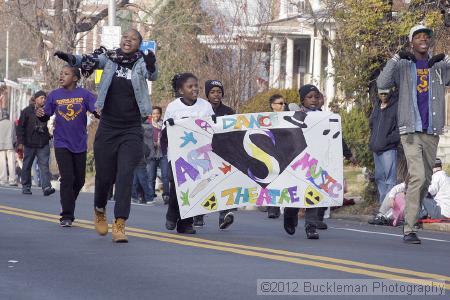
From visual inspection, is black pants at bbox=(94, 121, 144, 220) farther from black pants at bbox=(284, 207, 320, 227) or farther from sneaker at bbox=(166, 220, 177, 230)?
black pants at bbox=(284, 207, 320, 227)

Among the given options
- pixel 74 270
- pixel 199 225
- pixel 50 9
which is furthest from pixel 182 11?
pixel 74 270

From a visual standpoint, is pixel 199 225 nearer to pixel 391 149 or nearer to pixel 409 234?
pixel 409 234

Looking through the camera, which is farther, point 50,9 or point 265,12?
point 50,9

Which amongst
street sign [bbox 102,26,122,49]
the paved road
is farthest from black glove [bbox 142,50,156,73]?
street sign [bbox 102,26,122,49]

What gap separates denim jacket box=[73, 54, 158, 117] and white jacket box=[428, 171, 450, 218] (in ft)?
20.0

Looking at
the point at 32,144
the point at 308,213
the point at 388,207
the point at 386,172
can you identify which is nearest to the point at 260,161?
the point at 308,213

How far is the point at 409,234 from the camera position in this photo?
42.3 ft

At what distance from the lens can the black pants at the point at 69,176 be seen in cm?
1386

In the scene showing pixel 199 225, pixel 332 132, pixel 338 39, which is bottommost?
pixel 199 225

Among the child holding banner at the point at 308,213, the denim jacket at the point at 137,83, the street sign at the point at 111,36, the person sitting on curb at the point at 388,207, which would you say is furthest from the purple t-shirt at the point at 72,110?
the street sign at the point at 111,36

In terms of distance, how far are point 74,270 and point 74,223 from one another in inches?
179

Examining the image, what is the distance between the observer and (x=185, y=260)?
1033cm

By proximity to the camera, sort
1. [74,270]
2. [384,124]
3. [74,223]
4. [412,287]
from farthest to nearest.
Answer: [384,124], [74,223], [74,270], [412,287]

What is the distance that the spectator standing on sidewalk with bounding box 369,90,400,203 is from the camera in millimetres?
17969
